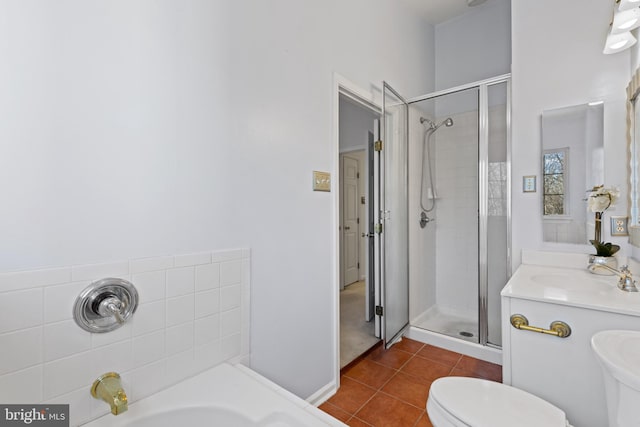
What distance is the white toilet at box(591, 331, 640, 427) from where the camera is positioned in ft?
2.36

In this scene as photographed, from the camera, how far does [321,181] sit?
1832 mm

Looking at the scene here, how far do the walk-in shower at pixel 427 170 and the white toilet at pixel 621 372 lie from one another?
2079 mm

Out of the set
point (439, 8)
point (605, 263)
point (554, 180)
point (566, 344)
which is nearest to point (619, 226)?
point (605, 263)

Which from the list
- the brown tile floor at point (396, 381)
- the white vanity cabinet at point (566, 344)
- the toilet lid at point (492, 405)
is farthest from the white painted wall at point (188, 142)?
the white vanity cabinet at point (566, 344)

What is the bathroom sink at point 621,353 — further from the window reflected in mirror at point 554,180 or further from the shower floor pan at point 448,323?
the shower floor pan at point 448,323

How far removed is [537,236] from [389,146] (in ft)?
3.99

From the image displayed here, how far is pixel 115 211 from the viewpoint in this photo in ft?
3.36

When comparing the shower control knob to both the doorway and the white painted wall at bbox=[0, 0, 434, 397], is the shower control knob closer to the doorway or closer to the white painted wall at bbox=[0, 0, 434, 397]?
the white painted wall at bbox=[0, 0, 434, 397]

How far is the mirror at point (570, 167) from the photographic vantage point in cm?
177

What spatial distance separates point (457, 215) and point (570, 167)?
1.14 metres

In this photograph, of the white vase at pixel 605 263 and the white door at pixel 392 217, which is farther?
the white door at pixel 392 217

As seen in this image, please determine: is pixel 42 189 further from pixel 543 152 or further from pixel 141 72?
pixel 543 152
